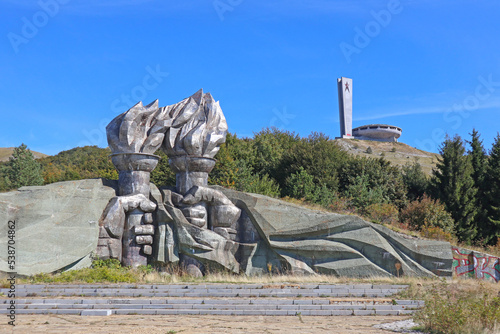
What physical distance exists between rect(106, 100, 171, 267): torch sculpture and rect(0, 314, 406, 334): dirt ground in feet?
19.8

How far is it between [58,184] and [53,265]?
266 centimetres

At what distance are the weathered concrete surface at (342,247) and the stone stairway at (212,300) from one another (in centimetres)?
267

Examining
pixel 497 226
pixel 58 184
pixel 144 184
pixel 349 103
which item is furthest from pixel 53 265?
pixel 349 103

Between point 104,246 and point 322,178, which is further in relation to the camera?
point 322,178

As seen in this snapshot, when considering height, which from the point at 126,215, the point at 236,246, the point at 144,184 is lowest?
the point at 236,246

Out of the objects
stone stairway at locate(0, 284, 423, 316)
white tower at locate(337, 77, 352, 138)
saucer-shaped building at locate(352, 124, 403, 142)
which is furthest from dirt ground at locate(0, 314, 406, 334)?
saucer-shaped building at locate(352, 124, 403, 142)

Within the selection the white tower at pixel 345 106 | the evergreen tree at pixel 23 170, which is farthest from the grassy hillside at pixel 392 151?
the evergreen tree at pixel 23 170

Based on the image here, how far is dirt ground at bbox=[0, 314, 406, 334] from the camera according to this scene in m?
9.07

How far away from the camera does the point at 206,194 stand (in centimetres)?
1752

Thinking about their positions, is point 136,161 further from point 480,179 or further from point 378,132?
point 378,132

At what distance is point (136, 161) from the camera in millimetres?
Result: 16969

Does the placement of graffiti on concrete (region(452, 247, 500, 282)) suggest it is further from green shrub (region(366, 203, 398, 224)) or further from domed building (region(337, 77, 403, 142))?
domed building (region(337, 77, 403, 142))

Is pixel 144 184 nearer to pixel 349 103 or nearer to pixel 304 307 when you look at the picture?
pixel 304 307

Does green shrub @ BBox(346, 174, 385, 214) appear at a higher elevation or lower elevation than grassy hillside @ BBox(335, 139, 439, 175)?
lower
